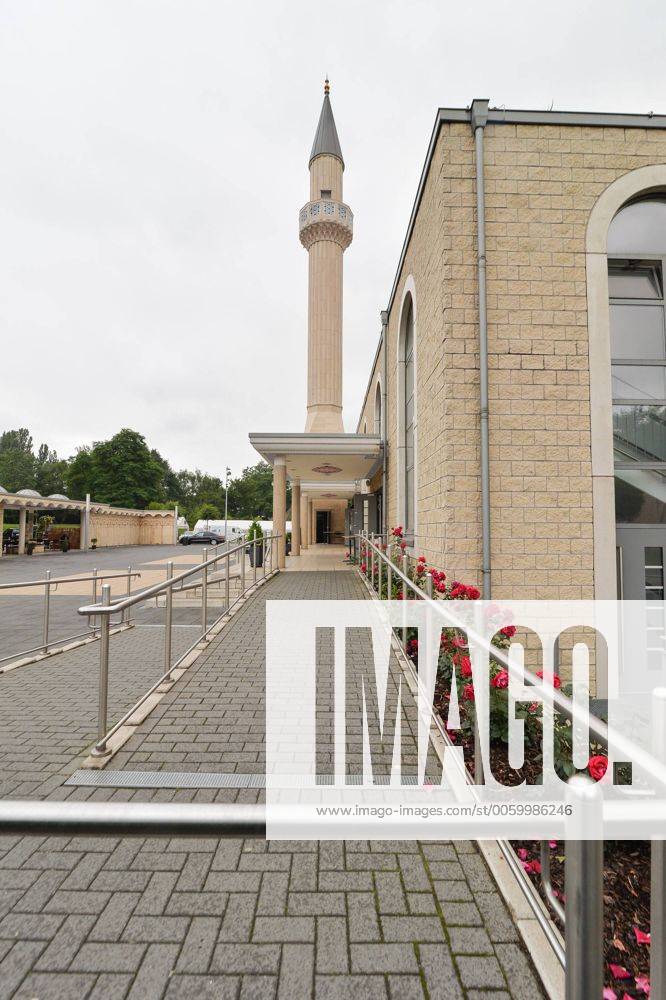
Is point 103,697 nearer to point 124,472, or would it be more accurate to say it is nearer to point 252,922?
point 252,922

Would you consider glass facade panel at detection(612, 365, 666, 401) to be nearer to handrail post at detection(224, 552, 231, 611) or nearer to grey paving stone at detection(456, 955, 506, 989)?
handrail post at detection(224, 552, 231, 611)

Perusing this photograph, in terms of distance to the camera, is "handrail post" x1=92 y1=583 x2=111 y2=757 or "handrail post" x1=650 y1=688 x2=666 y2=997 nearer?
"handrail post" x1=650 y1=688 x2=666 y2=997

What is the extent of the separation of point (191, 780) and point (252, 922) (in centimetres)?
107

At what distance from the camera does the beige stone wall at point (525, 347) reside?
606 centimetres

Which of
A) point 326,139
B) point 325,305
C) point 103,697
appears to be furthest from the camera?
point 326,139

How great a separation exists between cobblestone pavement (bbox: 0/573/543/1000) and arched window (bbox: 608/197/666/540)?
Result: 5.58 metres

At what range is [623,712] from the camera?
563cm

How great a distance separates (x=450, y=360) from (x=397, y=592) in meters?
3.32

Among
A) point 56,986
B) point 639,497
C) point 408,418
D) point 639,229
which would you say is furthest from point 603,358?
point 56,986

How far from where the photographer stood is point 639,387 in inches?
255

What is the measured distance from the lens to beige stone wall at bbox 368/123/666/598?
6.06m

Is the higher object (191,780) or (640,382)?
(640,382)

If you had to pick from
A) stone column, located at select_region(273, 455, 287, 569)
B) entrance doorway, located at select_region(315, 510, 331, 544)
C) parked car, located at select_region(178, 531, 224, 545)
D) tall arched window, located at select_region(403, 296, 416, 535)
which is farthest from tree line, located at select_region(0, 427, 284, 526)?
tall arched window, located at select_region(403, 296, 416, 535)

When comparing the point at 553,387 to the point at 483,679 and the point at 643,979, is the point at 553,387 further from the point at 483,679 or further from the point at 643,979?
the point at 643,979
